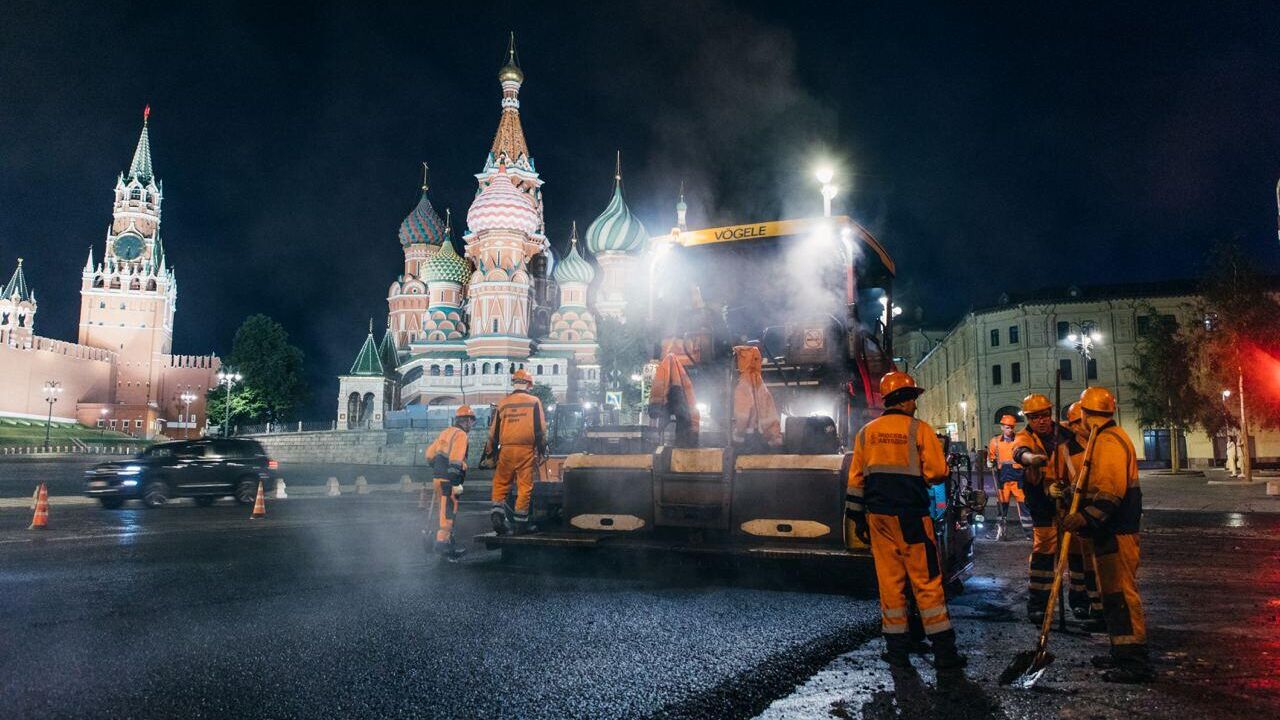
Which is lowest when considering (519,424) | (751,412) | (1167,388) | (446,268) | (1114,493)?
(1114,493)

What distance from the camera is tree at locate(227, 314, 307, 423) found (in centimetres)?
7412

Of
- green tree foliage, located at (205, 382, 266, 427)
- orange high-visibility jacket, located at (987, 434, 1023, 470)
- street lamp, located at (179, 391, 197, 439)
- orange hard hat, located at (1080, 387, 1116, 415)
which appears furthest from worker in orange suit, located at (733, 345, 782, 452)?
street lamp, located at (179, 391, 197, 439)

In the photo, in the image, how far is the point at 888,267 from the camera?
29.9 feet

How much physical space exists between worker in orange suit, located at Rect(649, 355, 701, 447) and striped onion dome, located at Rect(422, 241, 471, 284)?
71294 millimetres

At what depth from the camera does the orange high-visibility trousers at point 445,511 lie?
868 cm

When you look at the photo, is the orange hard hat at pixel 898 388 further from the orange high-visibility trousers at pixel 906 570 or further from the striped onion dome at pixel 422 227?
the striped onion dome at pixel 422 227

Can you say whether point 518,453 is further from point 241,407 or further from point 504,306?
point 241,407

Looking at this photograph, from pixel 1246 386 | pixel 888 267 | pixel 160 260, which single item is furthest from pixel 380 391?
pixel 888 267

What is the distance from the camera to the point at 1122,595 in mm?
4629

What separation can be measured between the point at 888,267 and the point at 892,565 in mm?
5096

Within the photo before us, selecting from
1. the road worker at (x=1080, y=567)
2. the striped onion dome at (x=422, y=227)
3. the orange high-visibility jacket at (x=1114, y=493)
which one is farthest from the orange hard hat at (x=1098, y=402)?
the striped onion dome at (x=422, y=227)

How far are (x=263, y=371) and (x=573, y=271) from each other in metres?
31.3

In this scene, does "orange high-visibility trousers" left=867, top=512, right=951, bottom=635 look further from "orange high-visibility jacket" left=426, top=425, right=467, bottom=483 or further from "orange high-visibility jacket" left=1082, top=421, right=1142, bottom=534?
"orange high-visibility jacket" left=426, top=425, right=467, bottom=483

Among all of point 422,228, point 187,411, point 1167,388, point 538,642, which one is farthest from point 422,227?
point 538,642
